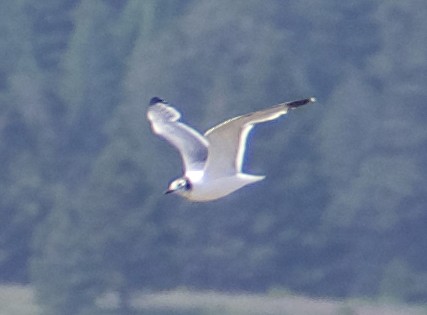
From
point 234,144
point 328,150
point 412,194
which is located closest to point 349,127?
point 328,150

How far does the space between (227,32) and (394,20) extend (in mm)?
2875

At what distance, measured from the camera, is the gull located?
6.81m

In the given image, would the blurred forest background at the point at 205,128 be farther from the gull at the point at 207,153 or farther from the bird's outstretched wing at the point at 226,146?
the bird's outstretched wing at the point at 226,146

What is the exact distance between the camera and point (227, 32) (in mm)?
24844

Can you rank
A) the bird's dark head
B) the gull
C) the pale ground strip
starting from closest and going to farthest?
the gull < the bird's dark head < the pale ground strip

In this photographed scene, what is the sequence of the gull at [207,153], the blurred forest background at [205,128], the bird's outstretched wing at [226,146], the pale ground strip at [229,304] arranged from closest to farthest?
the bird's outstretched wing at [226,146] → the gull at [207,153] → the pale ground strip at [229,304] → the blurred forest background at [205,128]

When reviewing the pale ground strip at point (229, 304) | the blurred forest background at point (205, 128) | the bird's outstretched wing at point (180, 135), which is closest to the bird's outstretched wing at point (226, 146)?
the bird's outstretched wing at point (180, 135)

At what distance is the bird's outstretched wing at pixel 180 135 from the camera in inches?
287

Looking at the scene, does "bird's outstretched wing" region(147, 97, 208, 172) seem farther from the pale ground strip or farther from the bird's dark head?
the pale ground strip

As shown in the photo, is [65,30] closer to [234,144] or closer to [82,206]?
[82,206]

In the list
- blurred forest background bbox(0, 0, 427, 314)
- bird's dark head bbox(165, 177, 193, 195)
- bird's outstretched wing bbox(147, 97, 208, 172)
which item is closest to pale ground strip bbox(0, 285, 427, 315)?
blurred forest background bbox(0, 0, 427, 314)

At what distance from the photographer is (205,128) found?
74.4 ft

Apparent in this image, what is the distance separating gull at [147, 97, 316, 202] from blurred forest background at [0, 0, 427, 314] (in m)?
10.9

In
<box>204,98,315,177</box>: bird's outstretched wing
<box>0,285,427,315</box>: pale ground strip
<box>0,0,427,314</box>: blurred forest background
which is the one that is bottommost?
<box>204,98,315,177</box>: bird's outstretched wing
